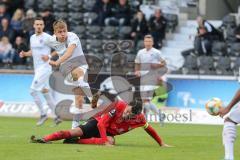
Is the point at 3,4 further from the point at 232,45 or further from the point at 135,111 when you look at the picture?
the point at 135,111

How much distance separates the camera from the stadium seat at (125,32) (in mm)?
28484

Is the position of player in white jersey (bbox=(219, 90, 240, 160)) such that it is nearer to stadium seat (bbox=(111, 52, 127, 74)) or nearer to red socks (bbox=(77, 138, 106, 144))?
red socks (bbox=(77, 138, 106, 144))

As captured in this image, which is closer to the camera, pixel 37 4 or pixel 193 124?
pixel 193 124

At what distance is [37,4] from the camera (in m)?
30.8

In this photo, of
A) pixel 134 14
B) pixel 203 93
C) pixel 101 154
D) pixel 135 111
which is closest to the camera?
pixel 101 154

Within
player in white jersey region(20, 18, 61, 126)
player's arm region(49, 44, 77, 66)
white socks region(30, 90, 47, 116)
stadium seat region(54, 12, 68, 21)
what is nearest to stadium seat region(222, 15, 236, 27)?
stadium seat region(54, 12, 68, 21)

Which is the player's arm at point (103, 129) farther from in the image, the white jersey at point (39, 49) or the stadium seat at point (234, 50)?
the stadium seat at point (234, 50)

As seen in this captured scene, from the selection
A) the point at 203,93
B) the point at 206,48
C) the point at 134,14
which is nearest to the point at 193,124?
the point at 203,93

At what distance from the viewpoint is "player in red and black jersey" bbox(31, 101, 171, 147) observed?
46.4 feet

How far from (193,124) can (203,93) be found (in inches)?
87.7

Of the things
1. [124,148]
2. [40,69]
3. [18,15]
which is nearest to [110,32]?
[18,15]

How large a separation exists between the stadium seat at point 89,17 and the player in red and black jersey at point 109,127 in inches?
601

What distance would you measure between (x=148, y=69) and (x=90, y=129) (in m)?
9.59

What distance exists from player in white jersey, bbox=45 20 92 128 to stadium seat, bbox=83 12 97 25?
1184cm
